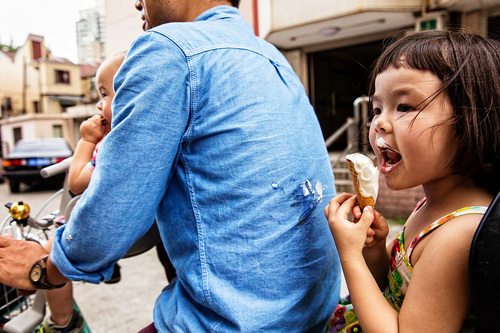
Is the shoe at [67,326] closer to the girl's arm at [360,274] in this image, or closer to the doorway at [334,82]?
the girl's arm at [360,274]

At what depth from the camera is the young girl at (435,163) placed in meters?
0.84

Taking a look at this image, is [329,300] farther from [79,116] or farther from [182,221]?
[79,116]

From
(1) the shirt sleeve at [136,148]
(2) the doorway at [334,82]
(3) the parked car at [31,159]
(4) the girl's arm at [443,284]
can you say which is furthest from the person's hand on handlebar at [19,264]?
(2) the doorway at [334,82]

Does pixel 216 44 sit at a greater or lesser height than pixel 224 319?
greater

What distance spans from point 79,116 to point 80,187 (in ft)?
84.9

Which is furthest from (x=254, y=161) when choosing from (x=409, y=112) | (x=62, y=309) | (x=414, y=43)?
(x=62, y=309)

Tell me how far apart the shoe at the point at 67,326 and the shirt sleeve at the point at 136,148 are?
3.85ft

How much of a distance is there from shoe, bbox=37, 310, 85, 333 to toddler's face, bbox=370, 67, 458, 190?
1.73m

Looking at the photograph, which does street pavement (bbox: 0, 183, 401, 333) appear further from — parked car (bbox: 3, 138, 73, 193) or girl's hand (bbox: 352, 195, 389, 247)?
parked car (bbox: 3, 138, 73, 193)

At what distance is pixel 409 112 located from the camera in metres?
0.92

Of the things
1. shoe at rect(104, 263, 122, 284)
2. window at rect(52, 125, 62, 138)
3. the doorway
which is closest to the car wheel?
the doorway

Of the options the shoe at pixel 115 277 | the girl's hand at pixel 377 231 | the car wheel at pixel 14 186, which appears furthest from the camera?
the car wheel at pixel 14 186

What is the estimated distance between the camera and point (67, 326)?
190cm

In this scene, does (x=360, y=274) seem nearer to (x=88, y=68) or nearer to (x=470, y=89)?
(x=470, y=89)
